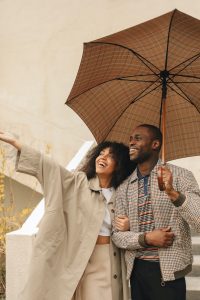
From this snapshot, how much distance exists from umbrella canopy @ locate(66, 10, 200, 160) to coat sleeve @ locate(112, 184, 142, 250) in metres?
0.44

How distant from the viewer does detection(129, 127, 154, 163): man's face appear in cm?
335

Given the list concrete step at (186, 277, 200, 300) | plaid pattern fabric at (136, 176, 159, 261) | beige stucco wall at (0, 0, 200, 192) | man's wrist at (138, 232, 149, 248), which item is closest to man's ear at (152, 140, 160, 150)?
plaid pattern fabric at (136, 176, 159, 261)

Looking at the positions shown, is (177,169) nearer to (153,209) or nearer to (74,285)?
(153,209)

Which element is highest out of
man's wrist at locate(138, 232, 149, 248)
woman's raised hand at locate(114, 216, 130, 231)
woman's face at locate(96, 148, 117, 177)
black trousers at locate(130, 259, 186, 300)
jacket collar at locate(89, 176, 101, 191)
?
woman's face at locate(96, 148, 117, 177)

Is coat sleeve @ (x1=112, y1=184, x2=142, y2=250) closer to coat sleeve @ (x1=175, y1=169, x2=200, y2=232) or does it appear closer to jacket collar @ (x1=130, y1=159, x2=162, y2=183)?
jacket collar @ (x1=130, y1=159, x2=162, y2=183)

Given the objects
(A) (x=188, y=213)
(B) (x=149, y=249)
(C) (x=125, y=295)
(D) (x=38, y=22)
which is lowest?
(C) (x=125, y=295)

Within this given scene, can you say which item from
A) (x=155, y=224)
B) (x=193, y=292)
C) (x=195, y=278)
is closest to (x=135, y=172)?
(x=155, y=224)

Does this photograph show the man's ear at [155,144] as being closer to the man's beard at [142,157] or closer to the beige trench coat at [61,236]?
the man's beard at [142,157]

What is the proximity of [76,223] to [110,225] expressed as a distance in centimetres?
22

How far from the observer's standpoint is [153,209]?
325 centimetres

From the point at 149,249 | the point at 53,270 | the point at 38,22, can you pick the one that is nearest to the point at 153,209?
the point at 149,249

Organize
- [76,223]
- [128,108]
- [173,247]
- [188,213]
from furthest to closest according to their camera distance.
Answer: [128,108], [76,223], [173,247], [188,213]

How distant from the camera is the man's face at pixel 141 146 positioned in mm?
3352

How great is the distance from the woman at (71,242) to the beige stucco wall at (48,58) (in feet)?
14.0
